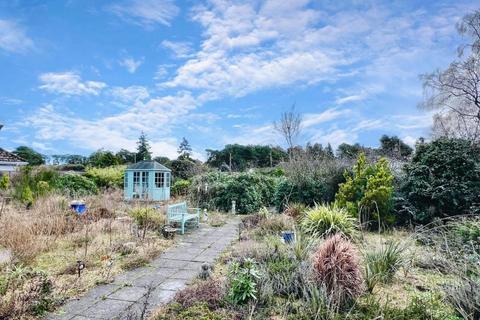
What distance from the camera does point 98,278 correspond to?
461 centimetres

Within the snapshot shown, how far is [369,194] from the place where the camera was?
875 cm

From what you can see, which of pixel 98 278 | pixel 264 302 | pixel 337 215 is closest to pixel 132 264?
pixel 98 278

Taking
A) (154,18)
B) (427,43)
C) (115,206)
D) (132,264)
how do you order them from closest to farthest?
(132,264) < (154,18) < (427,43) < (115,206)

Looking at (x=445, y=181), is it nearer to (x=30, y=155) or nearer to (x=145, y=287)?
(x=145, y=287)

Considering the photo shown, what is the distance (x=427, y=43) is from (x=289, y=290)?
6.76 meters

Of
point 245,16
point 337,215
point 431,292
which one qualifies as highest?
point 245,16

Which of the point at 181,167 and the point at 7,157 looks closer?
the point at 181,167

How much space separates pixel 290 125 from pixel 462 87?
839 centimetres

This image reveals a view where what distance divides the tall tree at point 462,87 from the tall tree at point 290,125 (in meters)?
6.48

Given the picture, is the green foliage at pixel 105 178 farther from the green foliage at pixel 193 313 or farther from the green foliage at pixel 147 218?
the green foliage at pixel 193 313

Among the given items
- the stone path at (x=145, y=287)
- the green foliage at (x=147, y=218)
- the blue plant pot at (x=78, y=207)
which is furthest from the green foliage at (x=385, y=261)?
the blue plant pot at (x=78, y=207)

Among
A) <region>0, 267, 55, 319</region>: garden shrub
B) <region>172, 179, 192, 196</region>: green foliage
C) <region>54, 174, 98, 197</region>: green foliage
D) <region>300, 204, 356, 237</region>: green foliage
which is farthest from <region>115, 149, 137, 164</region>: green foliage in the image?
<region>0, 267, 55, 319</region>: garden shrub

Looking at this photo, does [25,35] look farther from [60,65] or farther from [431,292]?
[431,292]

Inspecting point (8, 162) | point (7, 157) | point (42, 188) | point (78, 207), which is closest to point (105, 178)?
point (42, 188)
